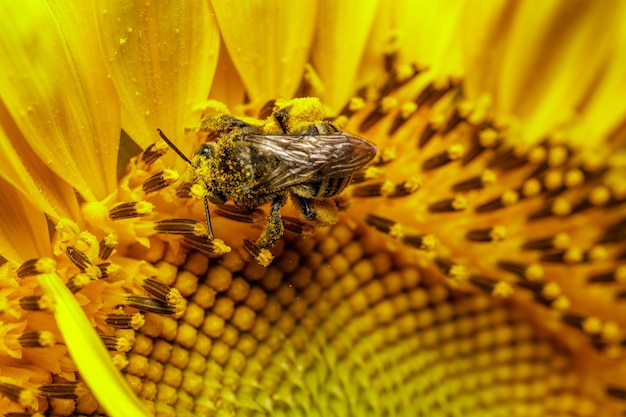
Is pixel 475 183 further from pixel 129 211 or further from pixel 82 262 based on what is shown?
pixel 82 262

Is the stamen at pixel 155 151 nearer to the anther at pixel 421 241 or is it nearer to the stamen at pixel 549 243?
the anther at pixel 421 241

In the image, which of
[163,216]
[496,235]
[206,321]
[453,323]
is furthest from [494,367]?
[163,216]

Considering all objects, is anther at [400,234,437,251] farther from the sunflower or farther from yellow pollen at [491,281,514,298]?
yellow pollen at [491,281,514,298]

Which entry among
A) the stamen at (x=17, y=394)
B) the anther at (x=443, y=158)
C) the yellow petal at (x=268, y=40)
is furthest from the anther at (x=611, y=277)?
the stamen at (x=17, y=394)

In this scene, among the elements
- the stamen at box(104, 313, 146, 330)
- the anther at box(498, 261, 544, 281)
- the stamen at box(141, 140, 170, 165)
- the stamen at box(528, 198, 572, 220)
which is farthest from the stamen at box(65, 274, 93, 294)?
the stamen at box(528, 198, 572, 220)

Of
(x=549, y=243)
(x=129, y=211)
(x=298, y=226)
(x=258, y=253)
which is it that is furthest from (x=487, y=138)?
(x=129, y=211)

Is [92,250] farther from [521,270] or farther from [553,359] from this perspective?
[553,359]

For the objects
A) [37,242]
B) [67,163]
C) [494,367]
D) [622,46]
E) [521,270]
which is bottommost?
[37,242]
